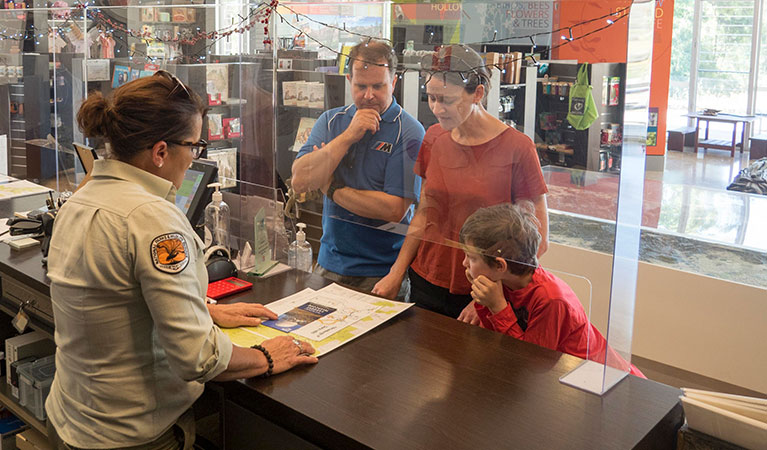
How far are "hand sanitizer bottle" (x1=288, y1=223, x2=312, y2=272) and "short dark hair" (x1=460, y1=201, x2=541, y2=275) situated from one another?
777 mm

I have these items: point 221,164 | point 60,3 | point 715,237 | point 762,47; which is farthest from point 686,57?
point 221,164

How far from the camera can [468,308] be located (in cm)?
228

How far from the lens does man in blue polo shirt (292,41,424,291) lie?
2.09 metres

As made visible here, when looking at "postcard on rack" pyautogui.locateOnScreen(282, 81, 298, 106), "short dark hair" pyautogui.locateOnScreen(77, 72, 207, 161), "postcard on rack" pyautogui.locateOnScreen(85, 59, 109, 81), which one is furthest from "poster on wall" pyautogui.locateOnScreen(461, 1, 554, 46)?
"postcard on rack" pyautogui.locateOnScreen(85, 59, 109, 81)

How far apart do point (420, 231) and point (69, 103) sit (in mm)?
3847

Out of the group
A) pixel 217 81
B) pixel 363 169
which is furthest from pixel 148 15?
pixel 363 169

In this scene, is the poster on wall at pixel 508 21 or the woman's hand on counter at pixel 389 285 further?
the woman's hand on counter at pixel 389 285

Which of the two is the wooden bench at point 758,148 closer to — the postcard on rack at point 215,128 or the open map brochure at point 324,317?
the postcard on rack at point 215,128

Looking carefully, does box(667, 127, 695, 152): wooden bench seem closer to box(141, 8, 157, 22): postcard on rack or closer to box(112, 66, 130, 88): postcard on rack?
box(141, 8, 157, 22): postcard on rack

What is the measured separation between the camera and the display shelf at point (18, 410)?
96.3 inches

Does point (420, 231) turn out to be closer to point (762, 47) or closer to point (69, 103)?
point (69, 103)

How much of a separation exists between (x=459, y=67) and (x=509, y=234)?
449 millimetres

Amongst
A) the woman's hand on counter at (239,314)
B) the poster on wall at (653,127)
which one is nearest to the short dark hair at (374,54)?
the woman's hand on counter at (239,314)

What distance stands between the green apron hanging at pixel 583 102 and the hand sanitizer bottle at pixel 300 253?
1.15m
